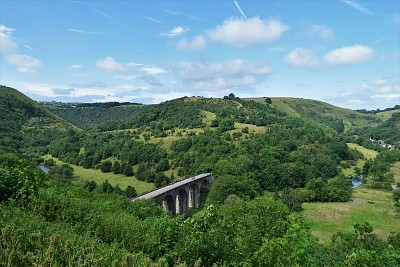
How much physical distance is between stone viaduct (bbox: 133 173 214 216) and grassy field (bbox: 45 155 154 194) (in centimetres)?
1739

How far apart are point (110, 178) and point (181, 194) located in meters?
41.6

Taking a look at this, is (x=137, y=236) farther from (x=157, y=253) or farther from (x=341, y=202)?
(x=341, y=202)

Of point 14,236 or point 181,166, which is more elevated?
point 14,236

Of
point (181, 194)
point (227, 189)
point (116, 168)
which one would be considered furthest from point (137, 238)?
point (116, 168)

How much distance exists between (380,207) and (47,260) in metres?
92.9

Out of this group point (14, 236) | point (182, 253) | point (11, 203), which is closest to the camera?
point (14, 236)

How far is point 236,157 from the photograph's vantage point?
118 m

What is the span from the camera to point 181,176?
376 ft

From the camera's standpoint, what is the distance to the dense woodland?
15.4m

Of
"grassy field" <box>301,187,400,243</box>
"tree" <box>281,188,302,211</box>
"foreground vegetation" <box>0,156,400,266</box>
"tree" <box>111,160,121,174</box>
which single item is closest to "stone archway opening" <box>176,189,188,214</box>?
"tree" <box>281,188,302,211</box>

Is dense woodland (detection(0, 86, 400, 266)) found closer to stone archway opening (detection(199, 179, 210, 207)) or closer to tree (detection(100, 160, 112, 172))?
tree (detection(100, 160, 112, 172))

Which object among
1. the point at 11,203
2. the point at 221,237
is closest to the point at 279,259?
the point at 221,237

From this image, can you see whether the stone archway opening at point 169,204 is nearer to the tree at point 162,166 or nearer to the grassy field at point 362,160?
the tree at point 162,166

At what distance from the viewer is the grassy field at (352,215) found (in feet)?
225
